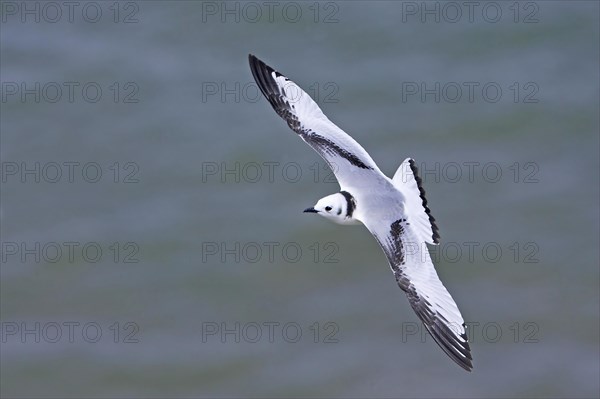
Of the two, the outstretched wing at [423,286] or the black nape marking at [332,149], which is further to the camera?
the black nape marking at [332,149]

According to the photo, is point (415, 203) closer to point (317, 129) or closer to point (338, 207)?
point (338, 207)

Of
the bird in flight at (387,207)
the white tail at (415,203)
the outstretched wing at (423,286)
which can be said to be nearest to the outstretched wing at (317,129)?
the bird in flight at (387,207)

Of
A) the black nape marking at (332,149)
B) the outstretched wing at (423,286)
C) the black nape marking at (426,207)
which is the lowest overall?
the outstretched wing at (423,286)

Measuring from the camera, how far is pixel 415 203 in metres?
10.5

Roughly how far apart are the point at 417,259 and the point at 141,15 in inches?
181

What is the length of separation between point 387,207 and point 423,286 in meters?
0.74

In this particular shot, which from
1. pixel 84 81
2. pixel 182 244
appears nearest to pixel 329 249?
pixel 182 244

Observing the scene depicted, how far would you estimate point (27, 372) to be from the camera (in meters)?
10.6

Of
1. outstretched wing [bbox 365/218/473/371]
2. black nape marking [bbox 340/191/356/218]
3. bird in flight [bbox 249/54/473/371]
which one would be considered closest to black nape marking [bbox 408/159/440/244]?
bird in flight [bbox 249/54/473/371]

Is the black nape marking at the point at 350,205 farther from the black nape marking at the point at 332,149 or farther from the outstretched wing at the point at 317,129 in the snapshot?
the black nape marking at the point at 332,149

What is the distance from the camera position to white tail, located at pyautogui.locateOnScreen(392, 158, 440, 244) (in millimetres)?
10336

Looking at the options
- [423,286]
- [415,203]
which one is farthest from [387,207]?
[423,286]

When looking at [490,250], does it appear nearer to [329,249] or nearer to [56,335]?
[329,249]

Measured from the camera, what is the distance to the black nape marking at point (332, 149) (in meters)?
10.8
